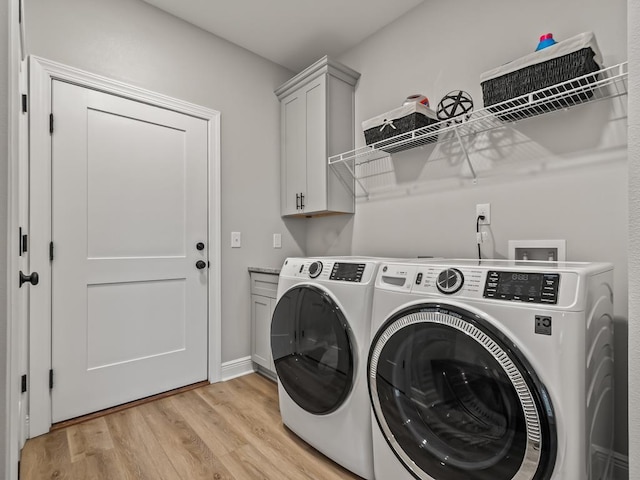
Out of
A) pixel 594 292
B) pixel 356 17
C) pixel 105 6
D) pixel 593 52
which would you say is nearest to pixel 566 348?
pixel 594 292

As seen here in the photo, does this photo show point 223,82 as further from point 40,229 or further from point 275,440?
point 275,440

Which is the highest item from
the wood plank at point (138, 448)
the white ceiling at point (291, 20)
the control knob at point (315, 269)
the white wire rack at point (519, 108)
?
the white ceiling at point (291, 20)

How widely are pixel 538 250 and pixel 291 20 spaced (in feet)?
6.94

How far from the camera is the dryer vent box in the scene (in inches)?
61.1

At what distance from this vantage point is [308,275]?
5.35 feet

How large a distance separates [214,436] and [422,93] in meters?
2.31

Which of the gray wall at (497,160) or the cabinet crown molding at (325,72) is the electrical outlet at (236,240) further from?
the cabinet crown molding at (325,72)

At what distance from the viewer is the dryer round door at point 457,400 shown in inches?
35.0

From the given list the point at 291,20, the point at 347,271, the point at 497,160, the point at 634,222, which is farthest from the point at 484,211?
the point at 291,20

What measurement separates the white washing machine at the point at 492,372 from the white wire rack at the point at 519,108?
75cm

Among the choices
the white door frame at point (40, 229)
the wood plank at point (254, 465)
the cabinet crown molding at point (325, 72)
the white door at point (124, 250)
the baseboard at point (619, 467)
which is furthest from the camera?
the cabinet crown molding at point (325, 72)

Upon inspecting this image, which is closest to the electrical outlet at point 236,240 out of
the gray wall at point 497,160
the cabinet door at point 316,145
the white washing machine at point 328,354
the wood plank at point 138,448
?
the cabinet door at point 316,145

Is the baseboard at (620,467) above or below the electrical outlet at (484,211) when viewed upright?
below

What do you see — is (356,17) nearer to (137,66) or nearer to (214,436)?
(137,66)
